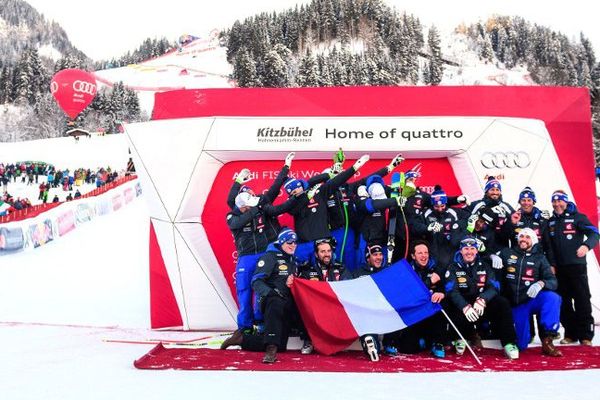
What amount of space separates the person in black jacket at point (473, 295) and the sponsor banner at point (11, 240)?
492 inches

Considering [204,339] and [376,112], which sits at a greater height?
[376,112]

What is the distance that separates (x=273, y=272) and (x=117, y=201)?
16.9 metres

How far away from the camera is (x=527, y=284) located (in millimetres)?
5652

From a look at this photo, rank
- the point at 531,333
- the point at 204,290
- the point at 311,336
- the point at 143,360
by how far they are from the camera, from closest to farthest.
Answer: the point at 143,360 < the point at 311,336 < the point at 531,333 < the point at 204,290

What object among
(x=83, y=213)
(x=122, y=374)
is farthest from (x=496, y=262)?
(x=83, y=213)

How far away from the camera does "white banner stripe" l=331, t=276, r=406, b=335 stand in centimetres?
539

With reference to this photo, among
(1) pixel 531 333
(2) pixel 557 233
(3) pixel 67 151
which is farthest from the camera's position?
(3) pixel 67 151

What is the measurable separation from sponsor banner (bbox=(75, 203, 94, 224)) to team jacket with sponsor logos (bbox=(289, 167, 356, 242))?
13.4m

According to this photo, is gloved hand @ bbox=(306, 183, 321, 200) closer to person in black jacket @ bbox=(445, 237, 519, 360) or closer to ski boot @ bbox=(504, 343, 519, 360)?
person in black jacket @ bbox=(445, 237, 519, 360)

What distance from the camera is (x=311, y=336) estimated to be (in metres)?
5.45

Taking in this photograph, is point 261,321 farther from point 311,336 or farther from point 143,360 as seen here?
point 143,360

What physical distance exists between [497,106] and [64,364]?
625 cm

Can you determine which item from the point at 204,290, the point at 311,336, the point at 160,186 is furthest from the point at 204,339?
the point at 160,186

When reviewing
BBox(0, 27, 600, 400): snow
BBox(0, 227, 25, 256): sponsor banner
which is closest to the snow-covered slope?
BBox(0, 227, 25, 256): sponsor banner
